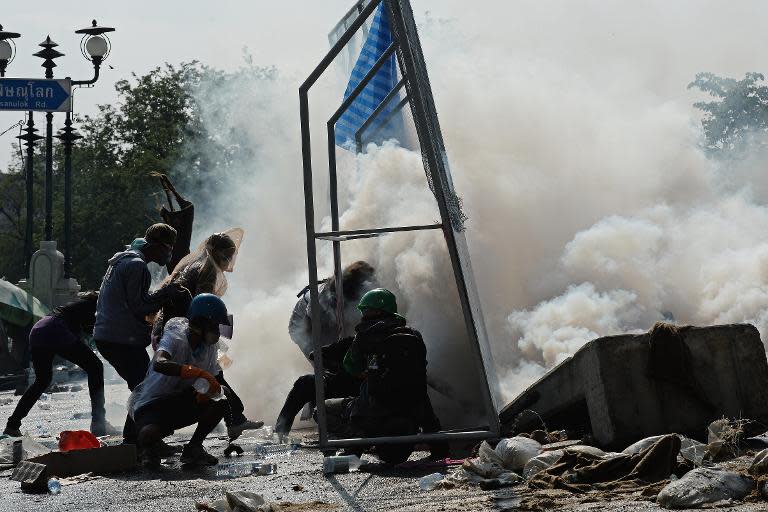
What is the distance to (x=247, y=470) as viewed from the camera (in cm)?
807

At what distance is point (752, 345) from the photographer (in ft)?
26.3

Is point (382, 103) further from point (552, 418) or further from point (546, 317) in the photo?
point (552, 418)

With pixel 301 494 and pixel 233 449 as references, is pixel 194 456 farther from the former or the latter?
pixel 301 494

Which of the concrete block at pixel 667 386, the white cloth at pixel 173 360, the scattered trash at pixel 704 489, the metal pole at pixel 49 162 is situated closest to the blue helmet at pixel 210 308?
the white cloth at pixel 173 360

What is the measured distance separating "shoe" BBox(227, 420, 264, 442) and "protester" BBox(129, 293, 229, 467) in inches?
52.0

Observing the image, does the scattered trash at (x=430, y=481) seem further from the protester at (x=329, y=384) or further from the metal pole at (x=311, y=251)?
the protester at (x=329, y=384)

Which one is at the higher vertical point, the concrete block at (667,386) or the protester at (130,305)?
the protester at (130,305)

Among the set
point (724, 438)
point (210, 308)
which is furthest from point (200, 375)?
point (724, 438)

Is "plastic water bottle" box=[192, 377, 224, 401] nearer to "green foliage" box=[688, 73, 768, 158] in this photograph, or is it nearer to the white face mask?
the white face mask

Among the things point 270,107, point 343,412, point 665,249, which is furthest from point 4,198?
point 343,412

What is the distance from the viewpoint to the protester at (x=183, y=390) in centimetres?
833

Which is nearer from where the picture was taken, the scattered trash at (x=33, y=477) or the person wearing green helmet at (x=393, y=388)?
the scattered trash at (x=33, y=477)

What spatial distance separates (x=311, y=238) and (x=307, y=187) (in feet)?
0.99

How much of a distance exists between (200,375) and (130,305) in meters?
1.68
